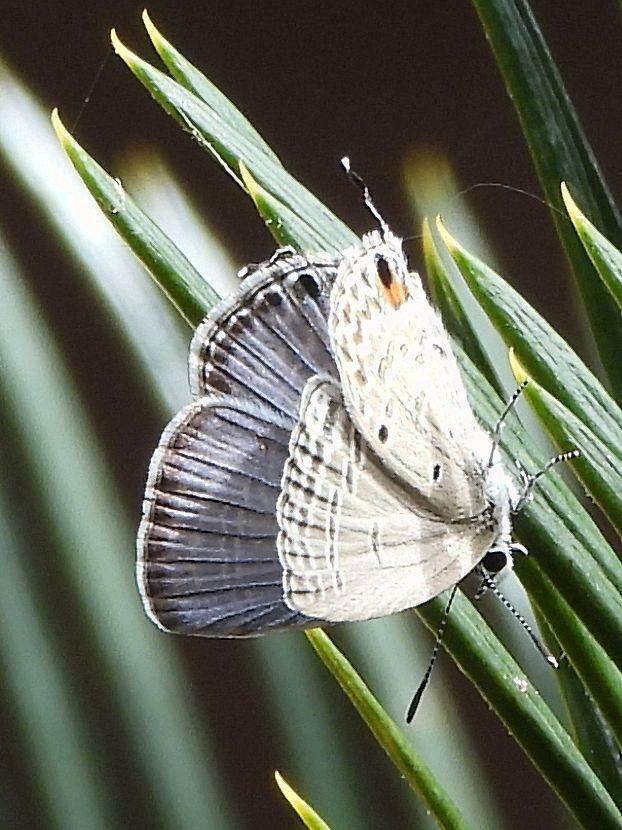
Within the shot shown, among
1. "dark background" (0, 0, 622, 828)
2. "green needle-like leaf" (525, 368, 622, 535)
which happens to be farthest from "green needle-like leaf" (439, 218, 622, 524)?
"dark background" (0, 0, 622, 828)

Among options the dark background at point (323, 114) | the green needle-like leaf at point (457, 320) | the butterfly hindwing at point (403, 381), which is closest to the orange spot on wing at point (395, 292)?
the butterfly hindwing at point (403, 381)

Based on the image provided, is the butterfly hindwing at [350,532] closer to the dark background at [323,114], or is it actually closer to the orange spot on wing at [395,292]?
the orange spot on wing at [395,292]

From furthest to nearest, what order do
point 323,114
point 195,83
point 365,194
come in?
point 323,114
point 195,83
point 365,194

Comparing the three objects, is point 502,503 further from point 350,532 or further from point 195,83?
point 195,83

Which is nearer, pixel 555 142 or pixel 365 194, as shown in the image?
pixel 365 194

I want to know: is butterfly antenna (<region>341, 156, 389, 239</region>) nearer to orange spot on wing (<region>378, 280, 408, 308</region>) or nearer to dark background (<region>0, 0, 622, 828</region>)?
orange spot on wing (<region>378, 280, 408, 308</region>)

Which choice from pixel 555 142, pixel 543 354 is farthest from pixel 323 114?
pixel 543 354

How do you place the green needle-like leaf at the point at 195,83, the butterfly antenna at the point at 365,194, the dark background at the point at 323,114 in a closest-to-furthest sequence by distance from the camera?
1. the butterfly antenna at the point at 365,194
2. the green needle-like leaf at the point at 195,83
3. the dark background at the point at 323,114
